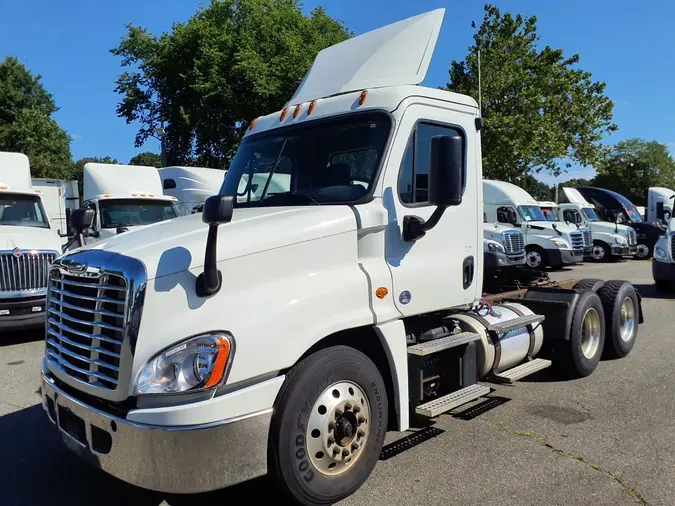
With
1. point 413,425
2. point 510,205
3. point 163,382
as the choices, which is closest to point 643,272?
point 510,205

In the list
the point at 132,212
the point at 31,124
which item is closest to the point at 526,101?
the point at 132,212

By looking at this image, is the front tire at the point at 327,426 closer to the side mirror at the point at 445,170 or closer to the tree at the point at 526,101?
the side mirror at the point at 445,170

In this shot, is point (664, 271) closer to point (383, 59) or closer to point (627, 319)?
point (627, 319)

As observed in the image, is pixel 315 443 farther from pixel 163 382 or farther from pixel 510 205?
pixel 510 205

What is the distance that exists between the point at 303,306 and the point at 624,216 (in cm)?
2525

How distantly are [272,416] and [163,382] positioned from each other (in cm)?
62

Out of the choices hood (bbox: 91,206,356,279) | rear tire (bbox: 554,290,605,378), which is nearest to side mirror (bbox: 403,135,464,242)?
hood (bbox: 91,206,356,279)

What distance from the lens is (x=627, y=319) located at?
282 inches

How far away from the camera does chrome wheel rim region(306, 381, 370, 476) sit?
10.8ft

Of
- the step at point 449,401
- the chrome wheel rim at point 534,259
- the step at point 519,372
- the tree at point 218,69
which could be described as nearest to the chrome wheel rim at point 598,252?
the chrome wheel rim at point 534,259

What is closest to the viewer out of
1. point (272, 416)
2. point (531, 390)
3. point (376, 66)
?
point (272, 416)

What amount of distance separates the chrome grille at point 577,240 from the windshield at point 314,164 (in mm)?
16474

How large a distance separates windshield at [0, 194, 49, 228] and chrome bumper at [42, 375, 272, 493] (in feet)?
25.5

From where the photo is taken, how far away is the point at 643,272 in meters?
18.3
